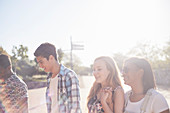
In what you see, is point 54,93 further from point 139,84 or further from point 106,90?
point 139,84

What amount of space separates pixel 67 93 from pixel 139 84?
34.6 inches

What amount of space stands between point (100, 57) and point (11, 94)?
1328mm

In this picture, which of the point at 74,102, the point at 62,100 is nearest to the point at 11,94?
the point at 62,100

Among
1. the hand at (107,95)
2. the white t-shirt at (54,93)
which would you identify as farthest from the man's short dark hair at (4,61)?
the hand at (107,95)

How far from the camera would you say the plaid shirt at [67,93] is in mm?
2207

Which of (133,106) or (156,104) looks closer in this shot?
(156,104)

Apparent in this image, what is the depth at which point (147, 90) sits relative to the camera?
194 cm

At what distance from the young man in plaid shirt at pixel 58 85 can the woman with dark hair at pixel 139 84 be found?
63 cm

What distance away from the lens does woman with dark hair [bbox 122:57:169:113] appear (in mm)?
1845

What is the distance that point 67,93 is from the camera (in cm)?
229

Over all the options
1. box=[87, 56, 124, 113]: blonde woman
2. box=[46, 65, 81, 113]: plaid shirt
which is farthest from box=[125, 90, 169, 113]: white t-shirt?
box=[46, 65, 81, 113]: plaid shirt

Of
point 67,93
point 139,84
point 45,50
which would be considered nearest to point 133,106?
point 139,84

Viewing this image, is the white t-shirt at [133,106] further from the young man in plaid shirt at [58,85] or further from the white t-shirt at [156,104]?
the young man in plaid shirt at [58,85]

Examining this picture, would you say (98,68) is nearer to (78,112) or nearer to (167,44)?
(78,112)
